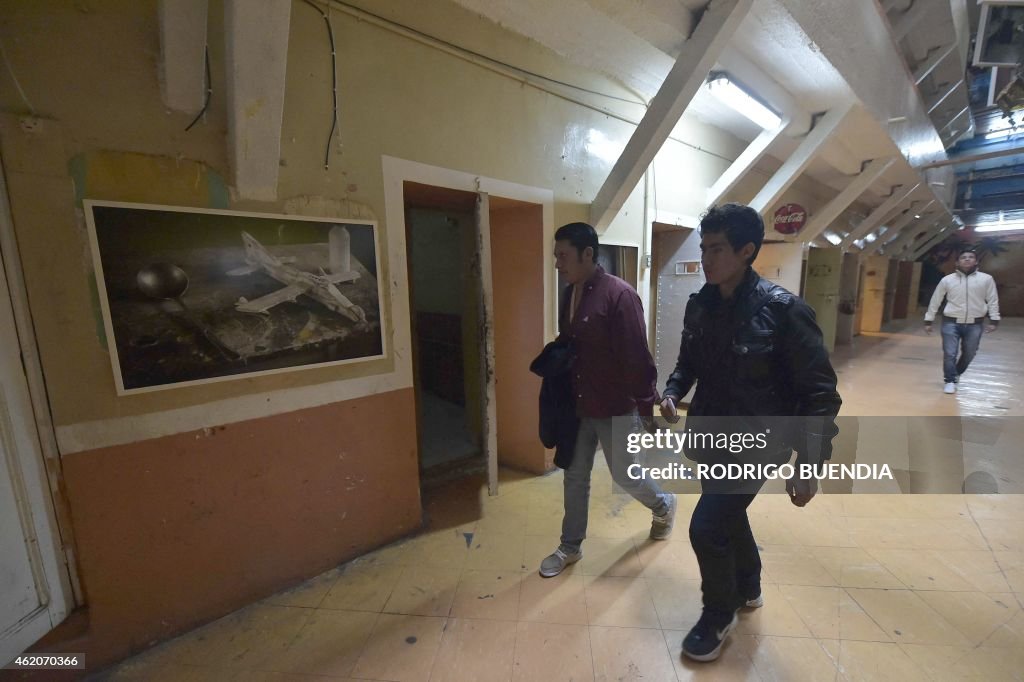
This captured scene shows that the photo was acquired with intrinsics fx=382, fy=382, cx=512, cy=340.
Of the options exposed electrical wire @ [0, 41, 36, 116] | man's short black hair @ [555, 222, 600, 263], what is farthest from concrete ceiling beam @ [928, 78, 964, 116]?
exposed electrical wire @ [0, 41, 36, 116]

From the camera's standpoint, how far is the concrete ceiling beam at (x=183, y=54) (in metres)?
1.39

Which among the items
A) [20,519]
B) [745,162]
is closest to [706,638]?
[20,519]

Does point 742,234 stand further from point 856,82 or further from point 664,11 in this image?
point 856,82

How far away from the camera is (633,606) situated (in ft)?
6.07

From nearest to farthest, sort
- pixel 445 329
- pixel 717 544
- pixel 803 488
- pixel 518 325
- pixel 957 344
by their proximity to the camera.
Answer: pixel 803 488 → pixel 717 544 → pixel 518 325 → pixel 445 329 → pixel 957 344

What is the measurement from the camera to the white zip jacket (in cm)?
468

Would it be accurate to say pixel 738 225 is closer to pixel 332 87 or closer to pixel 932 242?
pixel 332 87

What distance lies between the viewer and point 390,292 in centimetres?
217

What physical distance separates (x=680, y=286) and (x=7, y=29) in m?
4.62

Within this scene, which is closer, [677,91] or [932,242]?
[677,91]

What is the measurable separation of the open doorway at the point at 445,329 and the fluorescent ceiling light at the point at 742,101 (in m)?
2.27

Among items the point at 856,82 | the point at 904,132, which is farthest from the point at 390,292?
the point at 904,132

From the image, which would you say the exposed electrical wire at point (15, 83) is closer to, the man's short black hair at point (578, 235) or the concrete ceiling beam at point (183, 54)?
the concrete ceiling beam at point (183, 54)

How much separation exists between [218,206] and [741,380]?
2252 millimetres
